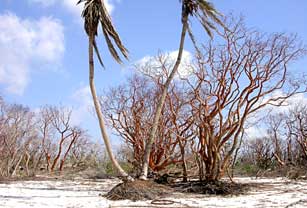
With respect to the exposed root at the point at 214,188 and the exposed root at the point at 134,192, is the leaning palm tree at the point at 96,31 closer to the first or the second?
the exposed root at the point at 134,192

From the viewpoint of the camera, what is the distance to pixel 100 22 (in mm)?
12406

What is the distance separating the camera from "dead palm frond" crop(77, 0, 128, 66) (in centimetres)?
1212

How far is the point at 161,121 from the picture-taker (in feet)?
65.2

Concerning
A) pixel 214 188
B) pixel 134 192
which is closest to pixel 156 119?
pixel 134 192

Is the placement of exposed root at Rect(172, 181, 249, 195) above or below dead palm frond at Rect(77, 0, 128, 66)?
below

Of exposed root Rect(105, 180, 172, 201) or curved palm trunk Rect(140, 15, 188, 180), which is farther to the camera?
curved palm trunk Rect(140, 15, 188, 180)

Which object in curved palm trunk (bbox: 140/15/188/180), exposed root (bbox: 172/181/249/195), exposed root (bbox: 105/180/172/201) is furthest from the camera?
exposed root (bbox: 172/181/249/195)

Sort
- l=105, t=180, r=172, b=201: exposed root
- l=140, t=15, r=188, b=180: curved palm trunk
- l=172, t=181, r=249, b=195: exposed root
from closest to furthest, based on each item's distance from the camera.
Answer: l=105, t=180, r=172, b=201: exposed root < l=140, t=15, r=188, b=180: curved palm trunk < l=172, t=181, r=249, b=195: exposed root

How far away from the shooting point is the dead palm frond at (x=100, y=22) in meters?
12.1

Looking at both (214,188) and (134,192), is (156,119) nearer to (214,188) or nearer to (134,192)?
(134,192)

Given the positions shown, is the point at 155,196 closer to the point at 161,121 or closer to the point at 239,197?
the point at 239,197

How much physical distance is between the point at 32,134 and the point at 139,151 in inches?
489

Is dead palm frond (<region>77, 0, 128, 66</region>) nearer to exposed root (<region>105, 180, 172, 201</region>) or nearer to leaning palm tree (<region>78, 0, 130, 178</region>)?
leaning palm tree (<region>78, 0, 130, 178</region>)

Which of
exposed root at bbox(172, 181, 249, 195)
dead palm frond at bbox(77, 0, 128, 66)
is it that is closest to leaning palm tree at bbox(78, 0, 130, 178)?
dead palm frond at bbox(77, 0, 128, 66)
